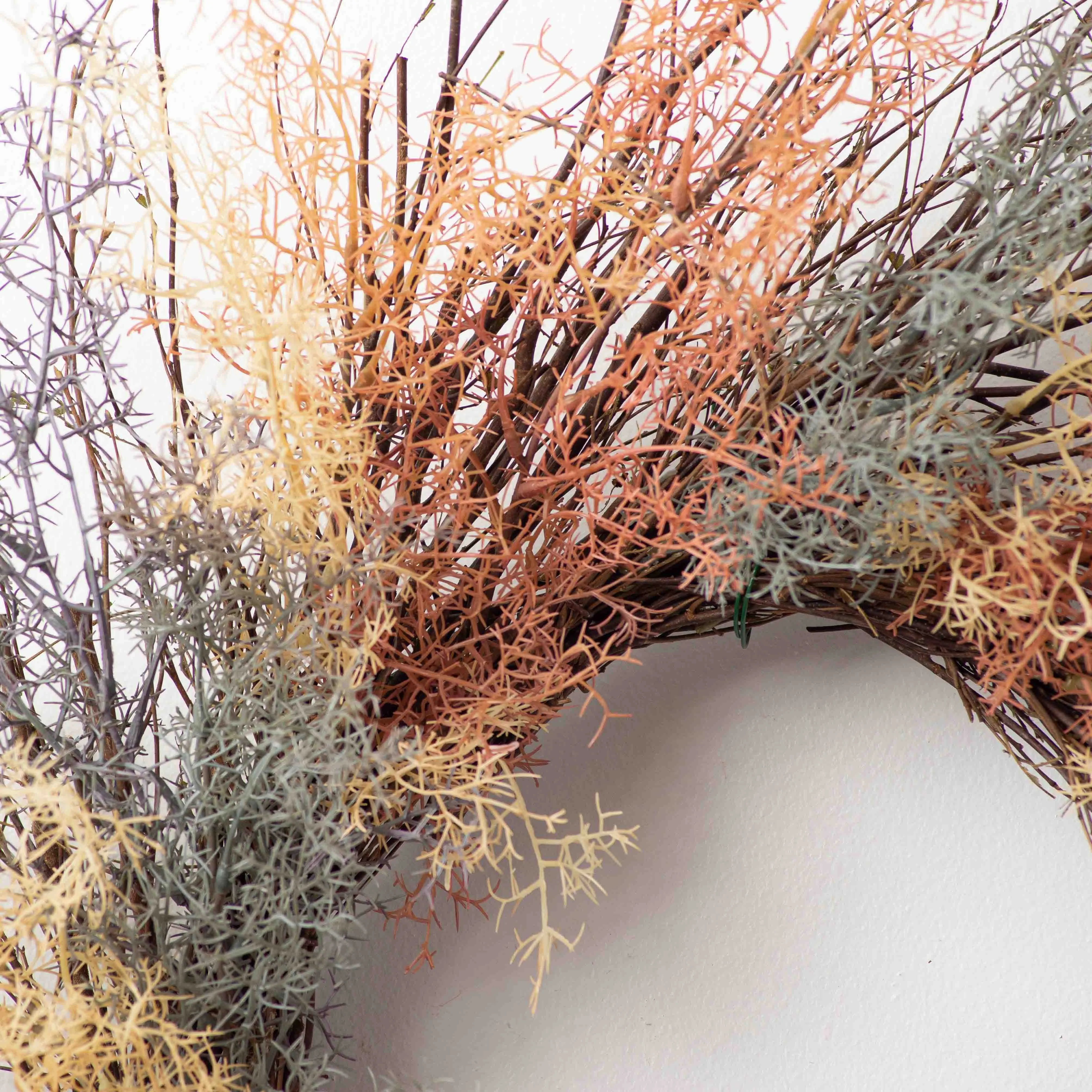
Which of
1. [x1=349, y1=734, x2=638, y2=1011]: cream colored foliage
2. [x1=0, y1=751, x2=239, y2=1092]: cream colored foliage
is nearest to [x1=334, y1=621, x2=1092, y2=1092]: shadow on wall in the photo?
[x1=349, y1=734, x2=638, y2=1011]: cream colored foliage

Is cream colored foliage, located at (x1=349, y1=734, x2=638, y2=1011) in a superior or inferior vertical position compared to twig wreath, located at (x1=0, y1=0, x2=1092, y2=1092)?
inferior

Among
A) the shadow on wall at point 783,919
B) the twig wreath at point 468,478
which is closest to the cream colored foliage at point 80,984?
the twig wreath at point 468,478

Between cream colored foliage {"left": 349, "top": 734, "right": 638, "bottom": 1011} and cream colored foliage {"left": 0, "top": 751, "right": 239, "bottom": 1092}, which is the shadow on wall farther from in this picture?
cream colored foliage {"left": 0, "top": 751, "right": 239, "bottom": 1092}

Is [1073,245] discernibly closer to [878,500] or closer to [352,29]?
[878,500]

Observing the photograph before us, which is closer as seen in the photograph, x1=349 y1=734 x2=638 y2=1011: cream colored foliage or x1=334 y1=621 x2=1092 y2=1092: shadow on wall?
x1=349 y1=734 x2=638 y2=1011: cream colored foliage

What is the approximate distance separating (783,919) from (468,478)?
0.88 feet

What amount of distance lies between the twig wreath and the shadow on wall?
5 centimetres

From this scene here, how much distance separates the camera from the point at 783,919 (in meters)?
0.49

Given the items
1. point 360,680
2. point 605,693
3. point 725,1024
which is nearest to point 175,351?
point 360,680

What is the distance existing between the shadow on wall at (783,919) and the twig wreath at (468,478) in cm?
5

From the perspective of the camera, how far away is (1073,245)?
334 millimetres

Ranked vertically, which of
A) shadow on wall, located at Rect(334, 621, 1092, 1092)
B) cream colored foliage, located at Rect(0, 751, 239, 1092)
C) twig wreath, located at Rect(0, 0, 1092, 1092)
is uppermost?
twig wreath, located at Rect(0, 0, 1092, 1092)

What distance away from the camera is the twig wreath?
359 millimetres

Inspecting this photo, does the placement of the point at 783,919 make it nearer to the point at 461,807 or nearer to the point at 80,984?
the point at 461,807
